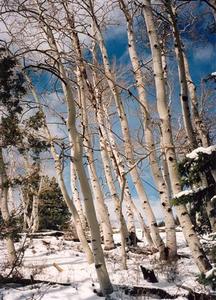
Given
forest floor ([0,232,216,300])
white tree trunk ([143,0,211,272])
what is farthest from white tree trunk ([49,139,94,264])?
white tree trunk ([143,0,211,272])

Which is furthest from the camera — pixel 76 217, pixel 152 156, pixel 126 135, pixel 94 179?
pixel 94 179

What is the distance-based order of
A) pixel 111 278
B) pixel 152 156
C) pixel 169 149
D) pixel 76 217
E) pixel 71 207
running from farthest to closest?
pixel 76 217 → pixel 71 207 → pixel 152 156 → pixel 111 278 → pixel 169 149

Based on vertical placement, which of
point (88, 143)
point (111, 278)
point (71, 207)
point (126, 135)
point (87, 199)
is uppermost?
point (88, 143)

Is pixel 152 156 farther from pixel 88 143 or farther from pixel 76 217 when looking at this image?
pixel 76 217

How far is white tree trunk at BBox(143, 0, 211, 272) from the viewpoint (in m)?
6.90

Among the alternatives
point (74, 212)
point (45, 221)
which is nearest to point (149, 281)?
point (74, 212)

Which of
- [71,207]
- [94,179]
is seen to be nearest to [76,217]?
[71,207]

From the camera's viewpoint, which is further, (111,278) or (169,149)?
(111,278)

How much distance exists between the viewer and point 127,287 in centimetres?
788

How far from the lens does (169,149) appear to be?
733 centimetres

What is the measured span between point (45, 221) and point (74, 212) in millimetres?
14381

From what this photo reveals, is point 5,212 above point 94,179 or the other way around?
the other way around

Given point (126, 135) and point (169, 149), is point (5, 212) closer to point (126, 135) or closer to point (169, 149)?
point (126, 135)

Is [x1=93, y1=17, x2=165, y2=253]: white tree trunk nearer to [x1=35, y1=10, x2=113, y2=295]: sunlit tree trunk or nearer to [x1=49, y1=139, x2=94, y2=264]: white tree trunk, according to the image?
[x1=49, y1=139, x2=94, y2=264]: white tree trunk
